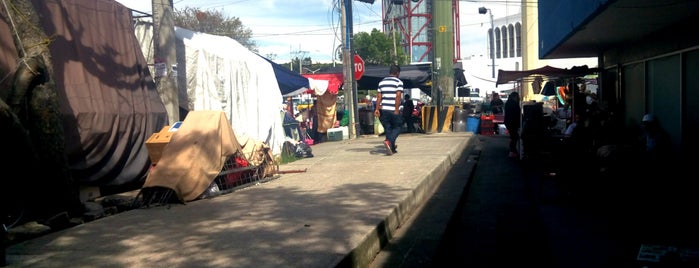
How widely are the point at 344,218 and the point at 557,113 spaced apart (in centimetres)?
1218

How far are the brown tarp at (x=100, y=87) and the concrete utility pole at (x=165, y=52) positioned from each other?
14 centimetres

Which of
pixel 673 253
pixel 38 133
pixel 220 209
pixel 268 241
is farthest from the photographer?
pixel 220 209

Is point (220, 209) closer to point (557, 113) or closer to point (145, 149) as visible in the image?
point (145, 149)

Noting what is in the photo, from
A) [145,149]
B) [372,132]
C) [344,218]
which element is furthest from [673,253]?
[372,132]

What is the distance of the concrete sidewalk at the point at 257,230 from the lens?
4.30 meters

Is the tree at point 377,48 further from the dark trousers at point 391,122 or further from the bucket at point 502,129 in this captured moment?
the dark trousers at point 391,122

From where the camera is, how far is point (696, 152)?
8.73 metres

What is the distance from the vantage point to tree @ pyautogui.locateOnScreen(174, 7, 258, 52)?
29250 mm

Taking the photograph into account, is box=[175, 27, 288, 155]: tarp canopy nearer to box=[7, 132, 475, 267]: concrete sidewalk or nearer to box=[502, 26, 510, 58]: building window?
box=[7, 132, 475, 267]: concrete sidewalk

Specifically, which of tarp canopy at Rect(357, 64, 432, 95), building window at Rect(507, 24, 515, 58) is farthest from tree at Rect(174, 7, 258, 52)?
building window at Rect(507, 24, 515, 58)

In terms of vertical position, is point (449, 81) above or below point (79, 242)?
above

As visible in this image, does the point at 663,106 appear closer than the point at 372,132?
Yes

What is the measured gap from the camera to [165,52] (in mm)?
8391

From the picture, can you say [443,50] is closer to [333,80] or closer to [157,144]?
[333,80]
